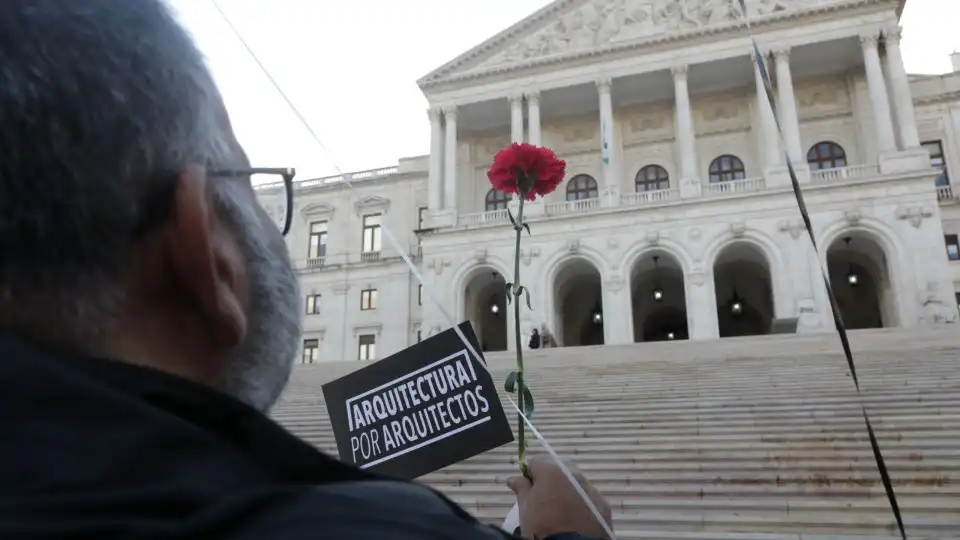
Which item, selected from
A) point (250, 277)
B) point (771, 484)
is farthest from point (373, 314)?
point (250, 277)

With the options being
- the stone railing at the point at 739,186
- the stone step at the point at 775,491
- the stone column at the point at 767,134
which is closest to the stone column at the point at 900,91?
the stone column at the point at 767,134

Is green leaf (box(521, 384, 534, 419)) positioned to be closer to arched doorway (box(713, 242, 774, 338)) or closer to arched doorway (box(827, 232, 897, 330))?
arched doorway (box(827, 232, 897, 330))

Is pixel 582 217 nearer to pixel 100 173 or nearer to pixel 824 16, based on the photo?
pixel 824 16

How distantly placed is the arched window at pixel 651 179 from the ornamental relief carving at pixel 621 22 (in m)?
6.06

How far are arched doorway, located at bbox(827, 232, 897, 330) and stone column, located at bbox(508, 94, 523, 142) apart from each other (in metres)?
13.7

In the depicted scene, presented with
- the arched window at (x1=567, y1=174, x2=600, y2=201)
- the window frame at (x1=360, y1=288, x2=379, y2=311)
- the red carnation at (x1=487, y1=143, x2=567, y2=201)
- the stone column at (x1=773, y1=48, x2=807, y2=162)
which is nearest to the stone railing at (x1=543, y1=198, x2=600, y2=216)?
the arched window at (x1=567, y1=174, x2=600, y2=201)

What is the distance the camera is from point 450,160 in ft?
107

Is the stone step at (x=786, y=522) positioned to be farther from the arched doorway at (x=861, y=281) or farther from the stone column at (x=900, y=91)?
the stone column at (x=900, y=91)

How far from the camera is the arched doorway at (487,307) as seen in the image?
30.7m

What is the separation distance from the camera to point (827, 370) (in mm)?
12586

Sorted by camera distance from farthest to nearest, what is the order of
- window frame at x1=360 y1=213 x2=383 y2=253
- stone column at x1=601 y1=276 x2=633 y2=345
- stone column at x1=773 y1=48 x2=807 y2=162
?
window frame at x1=360 y1=213 x2=383 y2=253 → stone column at x1=773 y1=48 x2=807 y2=162 → stone column at x1=601 y1=276 x2=633 y2=345

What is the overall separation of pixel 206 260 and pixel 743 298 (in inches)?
1294

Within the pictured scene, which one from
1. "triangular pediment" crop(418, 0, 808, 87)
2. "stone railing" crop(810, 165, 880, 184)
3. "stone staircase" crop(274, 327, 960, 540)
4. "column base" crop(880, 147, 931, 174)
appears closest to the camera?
"stone staircase" crop(274, 327, 960, 540)

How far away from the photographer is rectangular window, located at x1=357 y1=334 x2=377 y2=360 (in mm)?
35562
